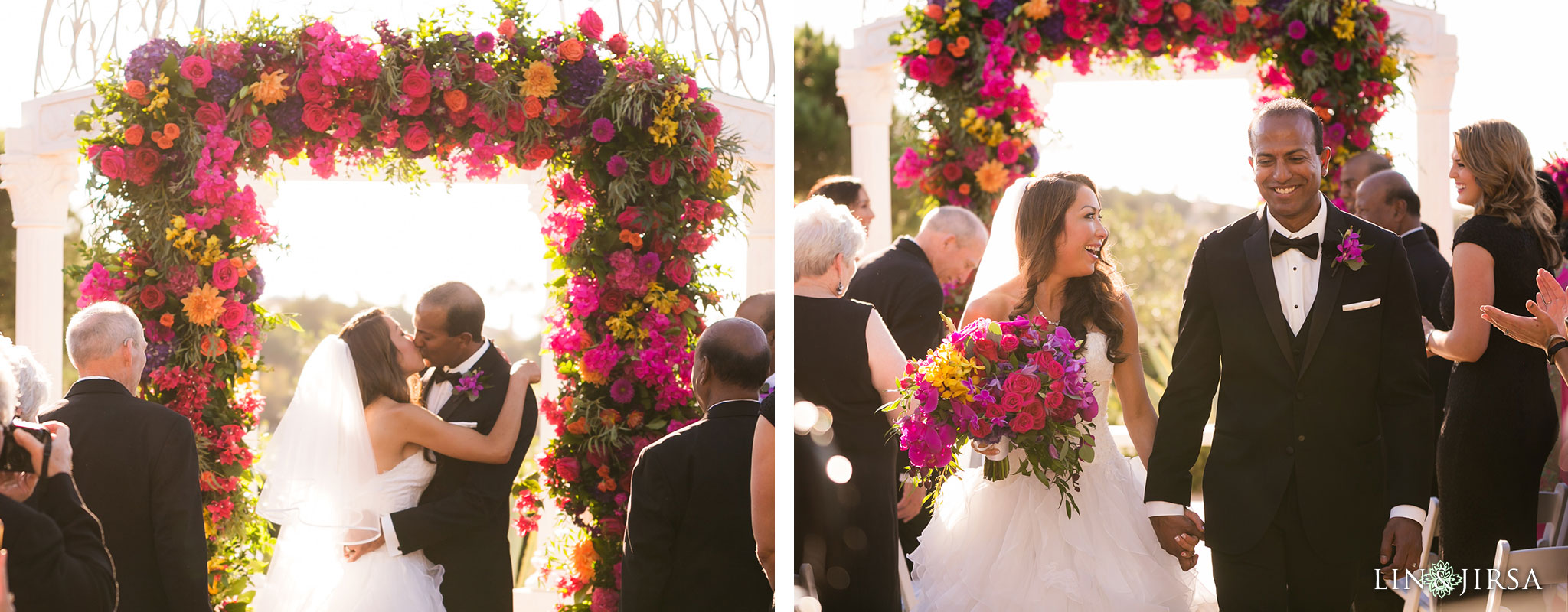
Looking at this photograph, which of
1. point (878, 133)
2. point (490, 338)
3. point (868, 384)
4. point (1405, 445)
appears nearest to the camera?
point (1405, 445)

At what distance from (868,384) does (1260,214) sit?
1230mm

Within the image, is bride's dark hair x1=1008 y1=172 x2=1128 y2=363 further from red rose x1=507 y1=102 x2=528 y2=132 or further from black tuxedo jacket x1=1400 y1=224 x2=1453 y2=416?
red rose x1=507 y1=102 x2=528 y2=132

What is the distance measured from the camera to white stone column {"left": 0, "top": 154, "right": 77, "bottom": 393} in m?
3.74

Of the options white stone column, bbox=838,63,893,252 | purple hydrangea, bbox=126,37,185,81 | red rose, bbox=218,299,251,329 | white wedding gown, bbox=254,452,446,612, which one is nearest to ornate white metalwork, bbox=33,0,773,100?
purple hydrangea, bbox=126,37,185,81

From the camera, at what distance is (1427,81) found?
579 cm

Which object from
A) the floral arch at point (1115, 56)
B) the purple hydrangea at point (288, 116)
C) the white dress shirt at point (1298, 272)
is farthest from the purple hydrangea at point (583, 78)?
the white dress shirt at point (1298, 272)

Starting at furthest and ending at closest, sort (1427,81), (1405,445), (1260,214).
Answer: (1427,81), (1260,214), (1405,445)

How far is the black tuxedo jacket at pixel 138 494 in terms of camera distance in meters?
3.45

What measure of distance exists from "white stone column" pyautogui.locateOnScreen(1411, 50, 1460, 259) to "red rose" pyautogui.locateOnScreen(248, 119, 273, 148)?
5.39 m

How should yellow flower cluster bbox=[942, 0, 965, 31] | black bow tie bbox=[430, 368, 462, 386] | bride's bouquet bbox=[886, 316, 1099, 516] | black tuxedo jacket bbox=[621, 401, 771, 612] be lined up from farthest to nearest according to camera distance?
yellow flower cluster bbox=[942, 0, 965, 31] < black bow tie bbox=[430, 368, 462, 386] < black tuxedo jacket bbox=[621, 401, 771, 612] < bride's bouquet bbox=[886, 316, 1099, 516]

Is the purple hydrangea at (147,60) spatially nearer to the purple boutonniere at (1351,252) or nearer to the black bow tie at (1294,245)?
the black bow tie at (1294,245)

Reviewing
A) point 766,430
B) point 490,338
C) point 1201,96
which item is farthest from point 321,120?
point 1201,96

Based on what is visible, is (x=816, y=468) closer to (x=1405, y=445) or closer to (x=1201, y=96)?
(x=1405, y=445)

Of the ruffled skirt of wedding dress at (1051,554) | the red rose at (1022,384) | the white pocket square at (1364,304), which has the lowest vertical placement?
the ruffled skirt of wedding dress at (1051,554)
